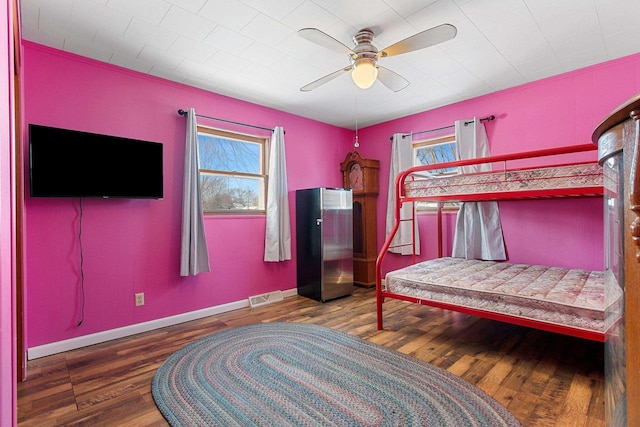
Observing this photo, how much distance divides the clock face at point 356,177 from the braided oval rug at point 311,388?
7.74 ft

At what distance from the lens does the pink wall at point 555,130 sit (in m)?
2.57

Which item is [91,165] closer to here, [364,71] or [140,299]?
[140,299]

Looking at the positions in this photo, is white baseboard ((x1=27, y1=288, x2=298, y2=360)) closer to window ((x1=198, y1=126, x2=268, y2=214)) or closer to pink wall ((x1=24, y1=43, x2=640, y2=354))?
pink wall ((x1=24, y1=43, x2=640, y2=354))

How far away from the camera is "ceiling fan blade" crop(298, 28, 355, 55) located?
164 cm

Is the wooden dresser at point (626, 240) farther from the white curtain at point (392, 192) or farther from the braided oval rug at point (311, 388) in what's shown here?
the white curtain at point (392, 192)

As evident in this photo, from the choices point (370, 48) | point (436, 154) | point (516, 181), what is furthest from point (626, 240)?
point (436, 154)

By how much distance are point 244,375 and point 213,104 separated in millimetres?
2618

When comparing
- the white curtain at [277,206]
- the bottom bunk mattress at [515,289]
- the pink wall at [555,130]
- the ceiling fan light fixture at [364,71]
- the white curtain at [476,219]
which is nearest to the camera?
the bottom bunk mattress at [515,289]

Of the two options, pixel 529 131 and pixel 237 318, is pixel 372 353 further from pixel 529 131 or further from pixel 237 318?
pixel 529 131

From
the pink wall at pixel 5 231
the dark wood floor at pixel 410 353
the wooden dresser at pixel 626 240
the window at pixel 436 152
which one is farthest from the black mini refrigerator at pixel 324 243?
the wooden dresser at pixel 626 240

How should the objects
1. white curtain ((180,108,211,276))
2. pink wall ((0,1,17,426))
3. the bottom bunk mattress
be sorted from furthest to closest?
1. white curtain ((180,108,211,276))
2. the bottom bunk mattress
3. pink wall ((0,1,17,426))

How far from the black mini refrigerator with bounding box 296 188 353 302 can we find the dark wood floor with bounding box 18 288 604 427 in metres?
0.54

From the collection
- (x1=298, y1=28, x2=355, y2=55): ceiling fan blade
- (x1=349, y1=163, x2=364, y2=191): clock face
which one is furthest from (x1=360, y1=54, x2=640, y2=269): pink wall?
(x1=298, y1=28, x2=355, y2=55): ceiling fan blade

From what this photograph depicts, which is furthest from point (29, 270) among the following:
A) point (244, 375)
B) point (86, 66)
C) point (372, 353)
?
point (372, 353)
